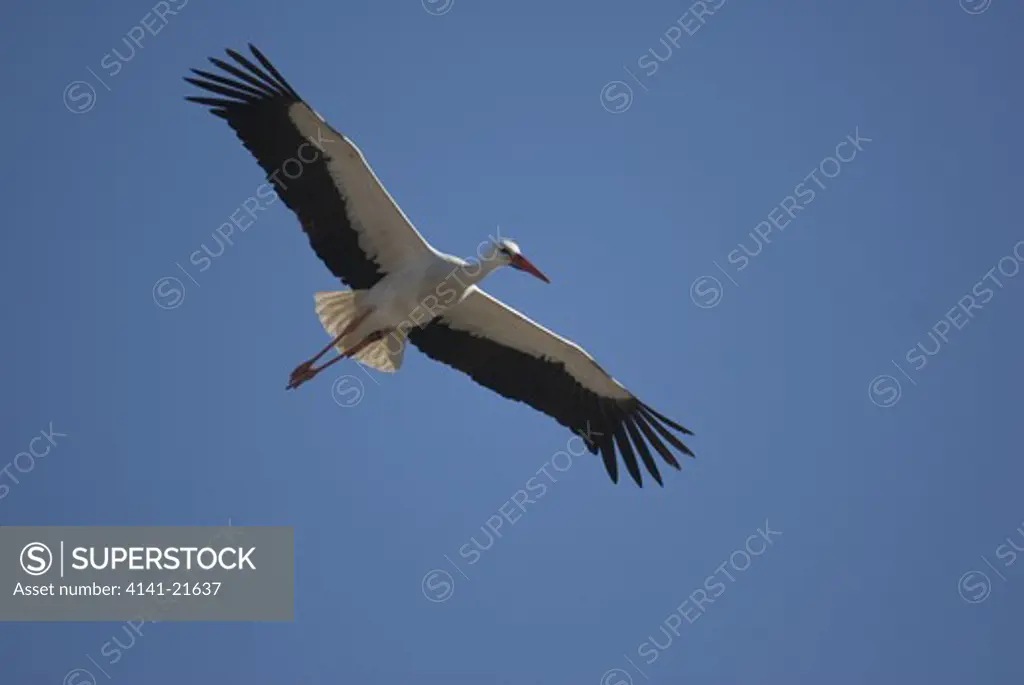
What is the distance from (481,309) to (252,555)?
2905 mm

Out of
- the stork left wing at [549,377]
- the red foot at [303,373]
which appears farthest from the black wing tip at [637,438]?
the red foot at [303,373]

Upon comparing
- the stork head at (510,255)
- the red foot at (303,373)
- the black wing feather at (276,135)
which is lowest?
the red foot at (303,373)

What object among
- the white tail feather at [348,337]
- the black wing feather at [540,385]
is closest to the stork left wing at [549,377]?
the black wing feather at [540,385]

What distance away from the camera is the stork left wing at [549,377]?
1130 cm

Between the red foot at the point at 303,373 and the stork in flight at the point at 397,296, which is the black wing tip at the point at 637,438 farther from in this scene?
the red foot at the point at 303,373

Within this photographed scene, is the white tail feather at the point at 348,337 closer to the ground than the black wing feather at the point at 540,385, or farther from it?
closer to the ground

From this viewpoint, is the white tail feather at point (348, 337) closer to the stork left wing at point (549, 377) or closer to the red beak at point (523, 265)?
the stork left wing at point (549, 377)

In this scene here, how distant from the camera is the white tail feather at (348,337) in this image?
11133 millimetres

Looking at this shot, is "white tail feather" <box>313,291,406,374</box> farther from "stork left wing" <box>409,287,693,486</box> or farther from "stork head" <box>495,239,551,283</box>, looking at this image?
"stork head" <box>495,239,551,283</box>

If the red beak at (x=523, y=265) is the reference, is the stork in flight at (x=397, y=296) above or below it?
below

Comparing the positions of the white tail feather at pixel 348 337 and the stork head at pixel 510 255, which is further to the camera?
the white tail feather at pixel 348 337

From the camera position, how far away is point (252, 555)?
1204 cm

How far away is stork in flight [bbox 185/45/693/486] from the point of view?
421 inches

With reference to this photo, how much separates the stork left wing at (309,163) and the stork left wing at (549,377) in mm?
796
